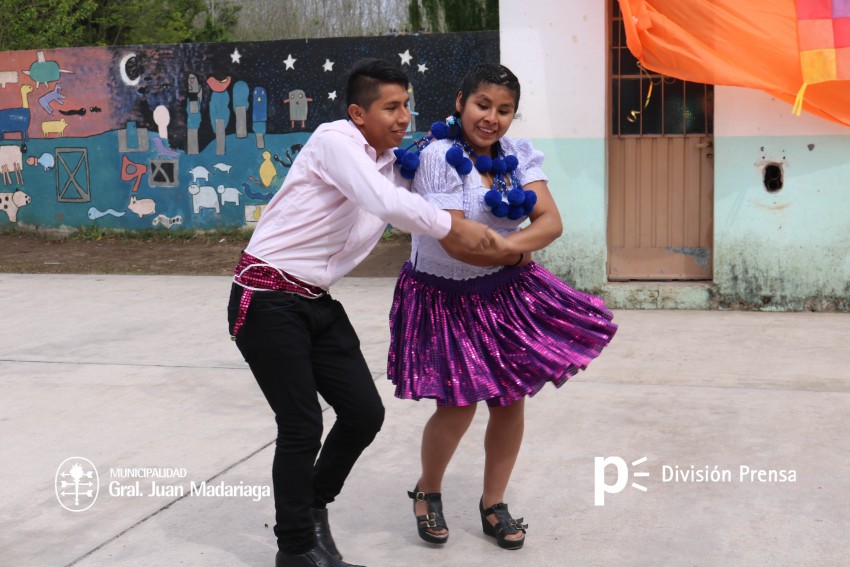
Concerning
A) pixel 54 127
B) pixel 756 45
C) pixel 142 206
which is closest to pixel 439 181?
pixel 756 45

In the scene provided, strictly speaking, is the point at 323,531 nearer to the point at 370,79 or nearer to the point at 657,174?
the point at 370,79

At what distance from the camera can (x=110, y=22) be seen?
1739 centimetres

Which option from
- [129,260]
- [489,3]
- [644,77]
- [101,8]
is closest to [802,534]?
[644,77]

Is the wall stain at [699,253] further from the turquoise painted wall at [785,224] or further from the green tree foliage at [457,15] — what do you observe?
the green tree foliage at [457,15]

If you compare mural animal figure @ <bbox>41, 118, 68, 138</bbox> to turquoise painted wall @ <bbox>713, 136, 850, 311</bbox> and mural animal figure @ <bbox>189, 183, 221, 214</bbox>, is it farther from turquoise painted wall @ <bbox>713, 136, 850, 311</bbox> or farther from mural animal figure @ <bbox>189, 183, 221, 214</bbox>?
turquoise painted wall @ <bbox>713, 136, 850, 311</bbox>

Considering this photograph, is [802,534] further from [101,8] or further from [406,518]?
[101,8]

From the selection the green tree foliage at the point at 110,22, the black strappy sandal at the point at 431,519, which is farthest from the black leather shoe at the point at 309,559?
the green tree foliage at the point at 110,22

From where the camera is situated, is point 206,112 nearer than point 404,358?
No

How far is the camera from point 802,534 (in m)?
3.81

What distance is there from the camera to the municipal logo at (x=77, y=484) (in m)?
4.25

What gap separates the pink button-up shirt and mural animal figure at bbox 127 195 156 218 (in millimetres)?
8785

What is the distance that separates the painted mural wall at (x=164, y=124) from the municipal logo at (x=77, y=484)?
6994 mm

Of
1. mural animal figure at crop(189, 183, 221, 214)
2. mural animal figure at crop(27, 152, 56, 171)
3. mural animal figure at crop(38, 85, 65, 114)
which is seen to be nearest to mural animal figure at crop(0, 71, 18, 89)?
mural animal figure at crop(38, 85, 65, 114)

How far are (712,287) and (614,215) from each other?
2.85ft
